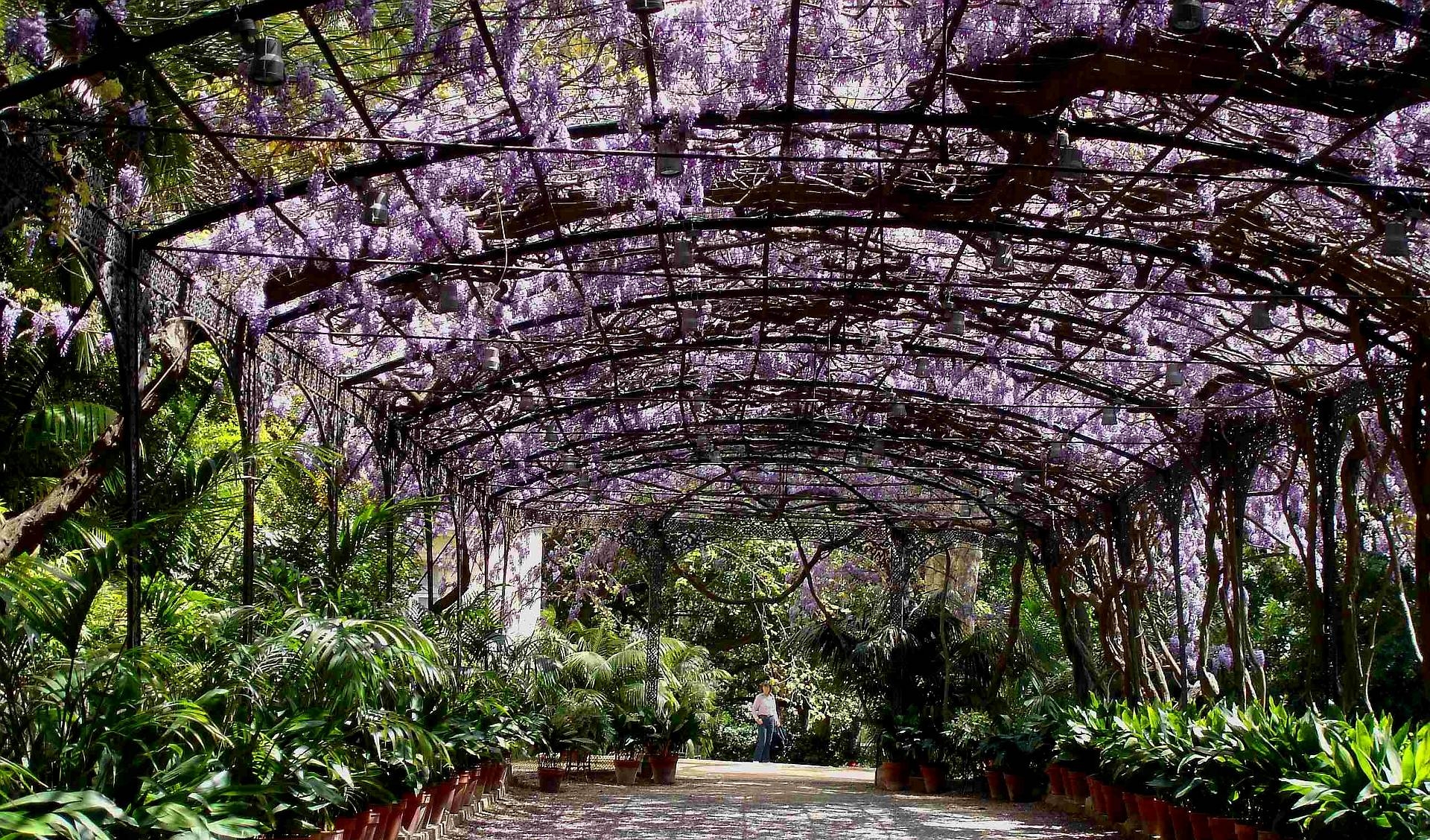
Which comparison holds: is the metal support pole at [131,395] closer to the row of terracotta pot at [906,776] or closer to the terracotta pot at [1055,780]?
the terracotta pot at [1055,780]

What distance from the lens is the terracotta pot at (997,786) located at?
1340cm

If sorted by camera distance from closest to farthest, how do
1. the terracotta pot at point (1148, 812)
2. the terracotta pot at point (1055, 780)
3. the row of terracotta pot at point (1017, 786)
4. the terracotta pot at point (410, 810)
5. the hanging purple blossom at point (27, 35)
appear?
the hanging purple blossom at point (27, 35) < the terracotta pot at point (410, 810) < the terracotta pot at point (1148, 812) < the terracotta pot at point (1055, 780) < the row of terracotta pot at point (1017, 786)

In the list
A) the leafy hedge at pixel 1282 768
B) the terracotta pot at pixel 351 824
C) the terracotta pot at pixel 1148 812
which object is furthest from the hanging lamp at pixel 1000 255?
the terracotta pot at pixel 351 824

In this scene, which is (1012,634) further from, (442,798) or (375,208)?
→ (375,208)

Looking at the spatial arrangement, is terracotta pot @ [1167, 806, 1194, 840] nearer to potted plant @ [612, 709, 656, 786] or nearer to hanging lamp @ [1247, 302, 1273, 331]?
hanging lamp @ [1247, 302, 1273, 331]

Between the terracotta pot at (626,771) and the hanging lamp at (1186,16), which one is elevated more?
the hanging lamp at (1186,16)

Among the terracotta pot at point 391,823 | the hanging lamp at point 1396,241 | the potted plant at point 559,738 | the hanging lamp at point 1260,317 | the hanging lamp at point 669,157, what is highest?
the hanging lamp at point 669,157

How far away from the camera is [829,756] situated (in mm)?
21031

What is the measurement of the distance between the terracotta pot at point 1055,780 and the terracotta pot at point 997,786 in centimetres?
119

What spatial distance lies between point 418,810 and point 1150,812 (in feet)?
14.9

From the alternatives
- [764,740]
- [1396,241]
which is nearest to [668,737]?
[764,740]

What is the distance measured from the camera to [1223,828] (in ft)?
23.7

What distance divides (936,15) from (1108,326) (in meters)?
4.00

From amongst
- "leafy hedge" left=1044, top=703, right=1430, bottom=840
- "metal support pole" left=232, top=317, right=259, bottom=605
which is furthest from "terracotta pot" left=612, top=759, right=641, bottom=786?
"metal support pole" left=232, top=317, right=259, bottom=605
